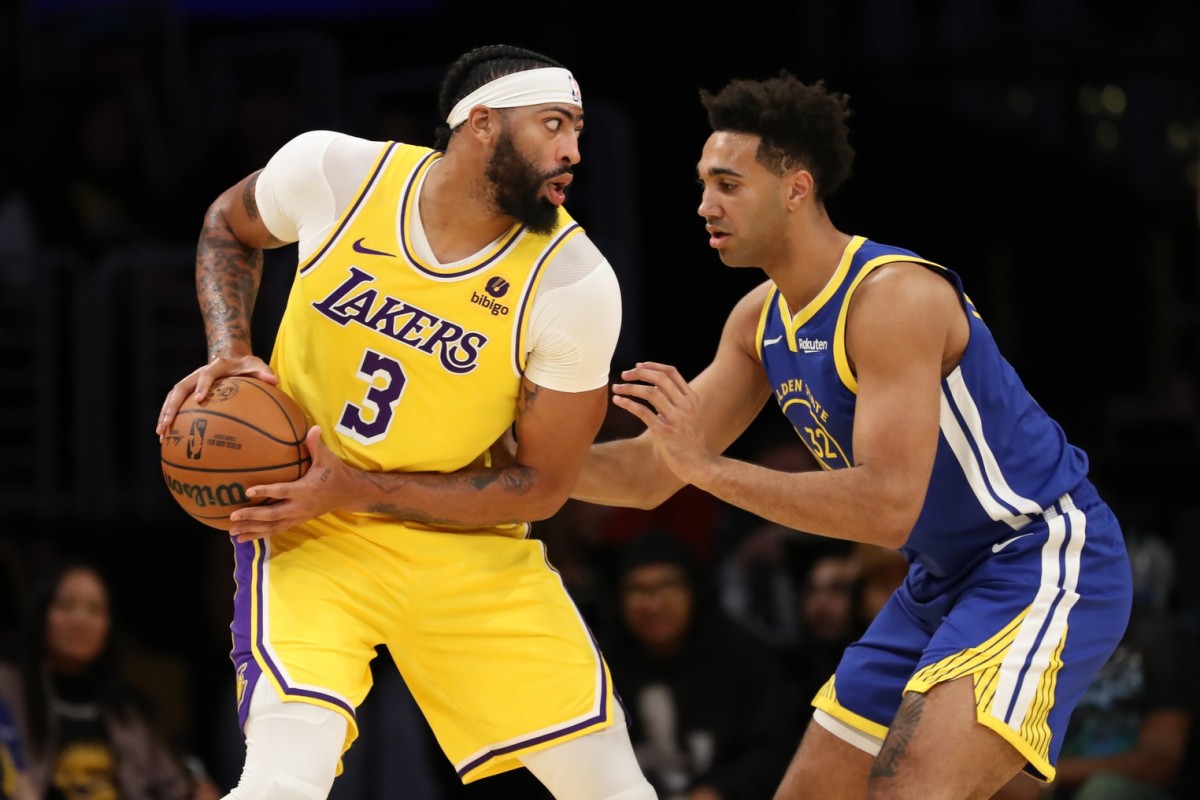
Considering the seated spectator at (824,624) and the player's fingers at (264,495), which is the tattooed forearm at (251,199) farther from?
the seated spectator at (824,624)

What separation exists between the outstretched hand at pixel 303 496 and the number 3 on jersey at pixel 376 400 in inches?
6.6

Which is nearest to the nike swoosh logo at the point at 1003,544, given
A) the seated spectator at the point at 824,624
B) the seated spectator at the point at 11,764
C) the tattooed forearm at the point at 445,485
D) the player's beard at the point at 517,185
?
the tattooed forearm at the point at 445,485

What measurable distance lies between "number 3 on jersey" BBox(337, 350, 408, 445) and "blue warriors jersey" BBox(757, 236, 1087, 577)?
101 cm

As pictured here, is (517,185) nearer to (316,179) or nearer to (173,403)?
(316,179)

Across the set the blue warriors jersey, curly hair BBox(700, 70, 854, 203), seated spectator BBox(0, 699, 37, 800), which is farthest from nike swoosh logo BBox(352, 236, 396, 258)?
seated spectator BBox(0, 699, 37, 800)

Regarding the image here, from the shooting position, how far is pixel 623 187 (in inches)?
348

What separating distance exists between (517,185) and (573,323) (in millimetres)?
367

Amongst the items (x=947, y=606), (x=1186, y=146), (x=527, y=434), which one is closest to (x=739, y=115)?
(x=527, y=434)

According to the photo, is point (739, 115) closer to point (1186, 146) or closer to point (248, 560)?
point (248, 560)

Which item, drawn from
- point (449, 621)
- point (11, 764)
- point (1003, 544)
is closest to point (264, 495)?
point (449, 621)

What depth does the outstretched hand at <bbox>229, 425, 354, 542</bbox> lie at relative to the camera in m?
4.29

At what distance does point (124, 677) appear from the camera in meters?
7.23

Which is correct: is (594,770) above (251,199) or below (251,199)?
below

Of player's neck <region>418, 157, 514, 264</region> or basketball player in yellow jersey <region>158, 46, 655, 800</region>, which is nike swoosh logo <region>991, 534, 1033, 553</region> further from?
player's neck <region>418, 157, 514, 264</region>
